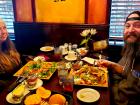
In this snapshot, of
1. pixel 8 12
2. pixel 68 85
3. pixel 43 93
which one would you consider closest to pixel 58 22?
pixel 8 12

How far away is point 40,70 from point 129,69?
0.90 meters

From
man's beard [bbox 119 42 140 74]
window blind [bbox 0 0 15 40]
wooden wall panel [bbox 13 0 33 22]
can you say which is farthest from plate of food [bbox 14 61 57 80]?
window blind [bbox 0 0 15 40]

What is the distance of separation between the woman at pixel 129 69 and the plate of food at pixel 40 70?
1.73 feet

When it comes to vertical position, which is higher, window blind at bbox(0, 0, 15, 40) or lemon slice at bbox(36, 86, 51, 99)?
window blind at bbox(0, 0, 15, 40)

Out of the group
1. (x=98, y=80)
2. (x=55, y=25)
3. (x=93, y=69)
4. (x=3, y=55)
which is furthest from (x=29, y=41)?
(x=98, y=80)

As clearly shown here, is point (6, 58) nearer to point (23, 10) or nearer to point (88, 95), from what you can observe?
point (88, 95)

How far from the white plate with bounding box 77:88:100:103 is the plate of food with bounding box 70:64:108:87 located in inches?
4.3

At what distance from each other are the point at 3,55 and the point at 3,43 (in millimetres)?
168

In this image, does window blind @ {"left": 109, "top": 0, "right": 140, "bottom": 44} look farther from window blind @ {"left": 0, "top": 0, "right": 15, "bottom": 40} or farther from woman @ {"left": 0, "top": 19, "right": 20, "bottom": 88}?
window blind @ {"left": 0, "top": 0, "right": 15, "bottom": 40}

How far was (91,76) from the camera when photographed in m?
1.86

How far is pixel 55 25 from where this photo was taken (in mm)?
3025

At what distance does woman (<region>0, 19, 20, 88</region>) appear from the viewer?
2109 millimetres

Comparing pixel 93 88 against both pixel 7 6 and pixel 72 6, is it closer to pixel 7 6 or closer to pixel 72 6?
pixel 72 6

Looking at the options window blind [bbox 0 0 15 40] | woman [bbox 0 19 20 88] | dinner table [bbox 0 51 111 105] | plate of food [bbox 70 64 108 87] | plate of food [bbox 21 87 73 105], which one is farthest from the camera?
window blind [bbox 0 0 15 40]
